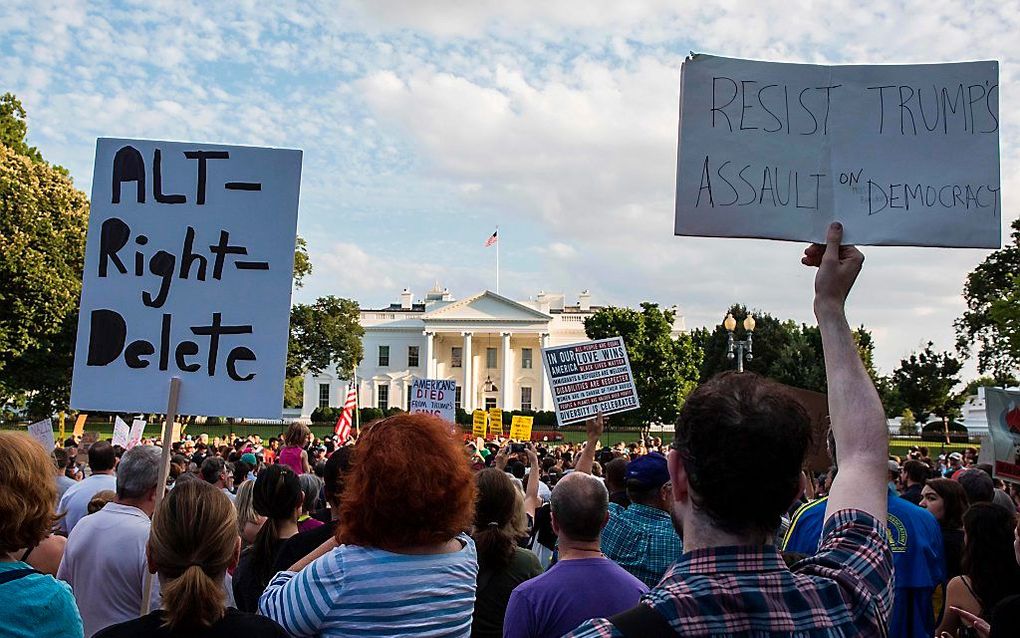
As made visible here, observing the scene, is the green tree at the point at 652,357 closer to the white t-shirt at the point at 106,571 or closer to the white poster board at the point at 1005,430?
the white poster board at the point at 1005,430

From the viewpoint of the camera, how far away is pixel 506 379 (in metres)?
93.8

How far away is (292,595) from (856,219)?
204 cm

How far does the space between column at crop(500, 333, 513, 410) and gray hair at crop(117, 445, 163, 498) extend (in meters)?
88.4

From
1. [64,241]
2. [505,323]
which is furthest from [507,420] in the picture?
[64,241]

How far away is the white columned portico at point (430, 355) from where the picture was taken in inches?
3706

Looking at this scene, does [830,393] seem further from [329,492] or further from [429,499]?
[329,492]

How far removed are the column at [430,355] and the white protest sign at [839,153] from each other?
9173cm

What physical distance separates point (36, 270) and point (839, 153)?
33.4 meters

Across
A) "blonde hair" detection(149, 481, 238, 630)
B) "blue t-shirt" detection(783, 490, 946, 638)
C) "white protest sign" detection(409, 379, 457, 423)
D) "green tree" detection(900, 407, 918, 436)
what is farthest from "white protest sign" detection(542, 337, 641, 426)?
"green tree" detection(900, 407, 918, 436)

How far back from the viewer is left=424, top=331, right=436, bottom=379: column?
94125 millimetres

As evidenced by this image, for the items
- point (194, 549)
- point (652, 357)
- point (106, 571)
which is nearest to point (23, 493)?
point (194, 549)

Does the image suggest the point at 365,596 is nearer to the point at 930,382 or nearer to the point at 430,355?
the point at 930,382

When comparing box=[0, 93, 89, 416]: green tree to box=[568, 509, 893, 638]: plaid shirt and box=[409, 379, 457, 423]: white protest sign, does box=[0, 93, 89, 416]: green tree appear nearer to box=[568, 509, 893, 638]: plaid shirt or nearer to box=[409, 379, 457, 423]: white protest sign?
box=[409, 379, 457, 423]: white protest sign

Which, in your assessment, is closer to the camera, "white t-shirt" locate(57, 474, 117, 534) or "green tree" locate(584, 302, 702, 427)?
"white t-shirt" locate(57, 474, 117, 534)
